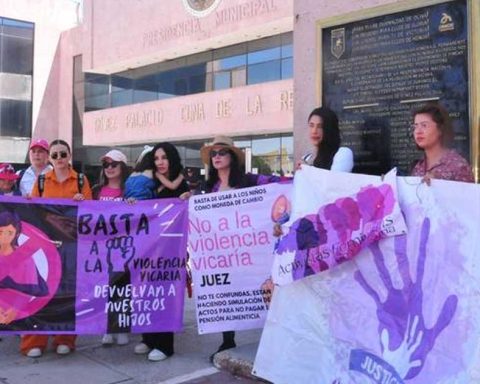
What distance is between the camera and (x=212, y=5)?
25.0 metres

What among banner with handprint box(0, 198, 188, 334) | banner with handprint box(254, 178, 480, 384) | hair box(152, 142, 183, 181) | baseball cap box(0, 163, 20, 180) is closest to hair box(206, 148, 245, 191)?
hair box(152, 142, 183, 181)

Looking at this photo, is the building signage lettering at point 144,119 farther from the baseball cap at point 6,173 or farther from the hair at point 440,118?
the hair at point 440,118

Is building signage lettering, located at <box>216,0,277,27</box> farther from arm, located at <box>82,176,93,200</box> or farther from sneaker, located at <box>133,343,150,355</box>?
sneaker, located at <box>133,343,150,355</box>

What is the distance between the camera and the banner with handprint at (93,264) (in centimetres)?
503

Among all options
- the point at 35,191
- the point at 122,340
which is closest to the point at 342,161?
the point at 122,340

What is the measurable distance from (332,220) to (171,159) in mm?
1841

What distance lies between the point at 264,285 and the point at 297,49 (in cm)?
231

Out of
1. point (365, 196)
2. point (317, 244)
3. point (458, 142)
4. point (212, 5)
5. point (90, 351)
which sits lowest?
point (90, 351)

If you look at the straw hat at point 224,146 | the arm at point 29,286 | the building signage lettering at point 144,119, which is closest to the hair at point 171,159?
the straw hat at point 224,146

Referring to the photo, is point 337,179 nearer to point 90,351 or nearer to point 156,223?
point 156,223

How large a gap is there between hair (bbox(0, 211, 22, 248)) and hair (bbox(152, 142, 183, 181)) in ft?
4.04

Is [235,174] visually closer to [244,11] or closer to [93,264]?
[93,264]

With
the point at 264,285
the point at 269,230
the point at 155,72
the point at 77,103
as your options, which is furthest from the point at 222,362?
the point at 77,103

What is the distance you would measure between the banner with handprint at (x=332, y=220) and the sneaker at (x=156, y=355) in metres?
1.57
